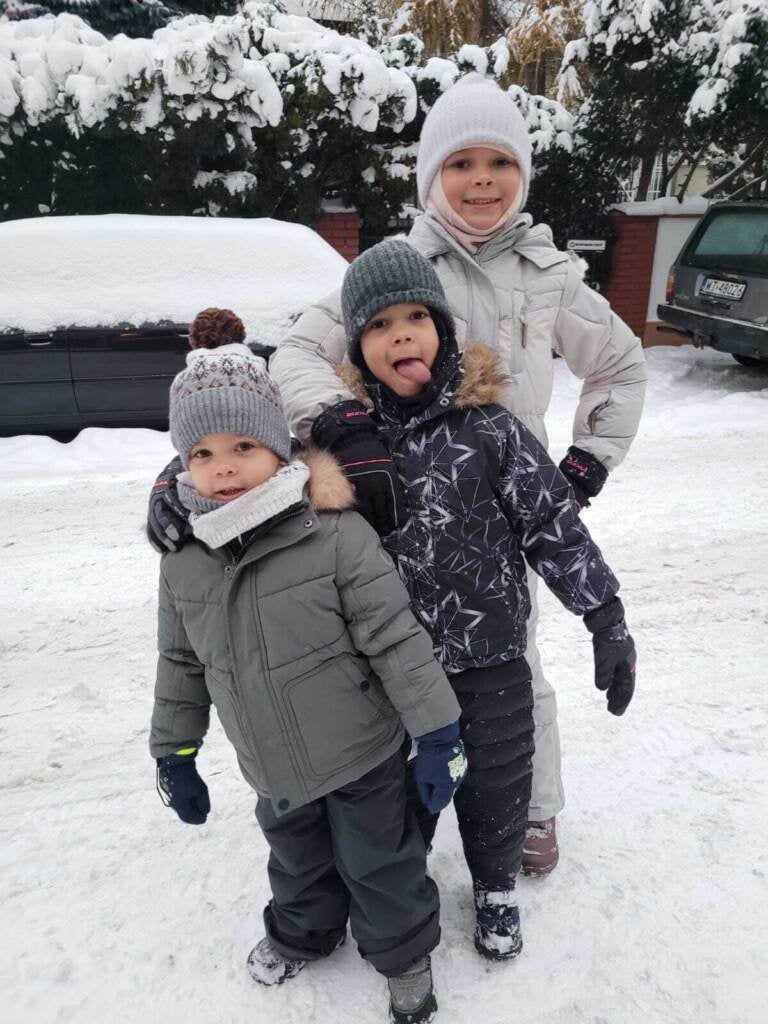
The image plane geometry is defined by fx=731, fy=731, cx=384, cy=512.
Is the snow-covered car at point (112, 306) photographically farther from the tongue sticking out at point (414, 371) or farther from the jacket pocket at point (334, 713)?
the jacket pocket at point (334, 713)

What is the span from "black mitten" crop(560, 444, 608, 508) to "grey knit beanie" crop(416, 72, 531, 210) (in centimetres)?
63

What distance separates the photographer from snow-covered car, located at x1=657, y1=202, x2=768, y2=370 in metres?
6.48

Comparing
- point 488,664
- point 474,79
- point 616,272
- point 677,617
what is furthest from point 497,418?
point 616,272

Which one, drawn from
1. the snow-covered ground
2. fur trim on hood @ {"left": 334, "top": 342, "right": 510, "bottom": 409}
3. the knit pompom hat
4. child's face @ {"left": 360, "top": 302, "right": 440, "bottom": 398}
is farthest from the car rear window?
the knit pompom hat

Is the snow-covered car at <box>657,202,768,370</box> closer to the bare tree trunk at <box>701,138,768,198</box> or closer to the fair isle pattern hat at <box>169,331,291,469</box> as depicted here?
the bare tree trunk at <box>701,138,768,198</box>

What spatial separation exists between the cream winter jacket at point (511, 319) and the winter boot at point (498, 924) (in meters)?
1.12

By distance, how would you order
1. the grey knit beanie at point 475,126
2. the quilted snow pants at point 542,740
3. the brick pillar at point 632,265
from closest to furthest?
the grey knit beanie at point 475,126 < the quilted snow pants at point 542,740 < the brick pillar at point 632,265

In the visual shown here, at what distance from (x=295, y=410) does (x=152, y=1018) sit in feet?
4.70

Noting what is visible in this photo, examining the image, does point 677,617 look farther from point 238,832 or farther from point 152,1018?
point 152,1018

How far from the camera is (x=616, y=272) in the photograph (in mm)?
8711

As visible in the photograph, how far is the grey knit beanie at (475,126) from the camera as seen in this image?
1.58 metres

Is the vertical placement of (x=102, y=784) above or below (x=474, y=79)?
below

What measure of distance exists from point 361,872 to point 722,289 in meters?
6.78

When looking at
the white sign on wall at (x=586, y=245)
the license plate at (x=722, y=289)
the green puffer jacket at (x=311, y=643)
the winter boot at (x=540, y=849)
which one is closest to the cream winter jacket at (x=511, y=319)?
the green puffer jacket at (x=311, y=643)
